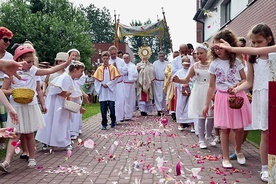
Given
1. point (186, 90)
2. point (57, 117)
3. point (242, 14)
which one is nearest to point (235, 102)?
point (57, 117)

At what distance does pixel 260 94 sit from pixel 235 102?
1.66ft

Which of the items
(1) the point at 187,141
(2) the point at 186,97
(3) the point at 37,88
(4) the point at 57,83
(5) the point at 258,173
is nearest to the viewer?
(5) the point at 258,173

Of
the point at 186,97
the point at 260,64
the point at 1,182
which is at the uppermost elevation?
the point at 260,64

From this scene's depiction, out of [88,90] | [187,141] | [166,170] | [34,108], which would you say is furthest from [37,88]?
[88,90]

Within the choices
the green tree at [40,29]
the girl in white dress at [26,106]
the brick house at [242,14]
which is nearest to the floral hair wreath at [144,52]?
the brick house at [242,14]

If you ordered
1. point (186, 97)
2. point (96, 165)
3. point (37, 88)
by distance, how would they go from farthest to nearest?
1. point (186, 97)
2. point (37, 88)
3. point (96, 165)

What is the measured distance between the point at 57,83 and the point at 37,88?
0.81 meters

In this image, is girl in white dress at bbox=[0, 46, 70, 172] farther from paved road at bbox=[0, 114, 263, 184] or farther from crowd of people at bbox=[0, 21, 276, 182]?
paved road at bbox=[0, 114, 263, 184]

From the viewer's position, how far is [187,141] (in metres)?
8.16

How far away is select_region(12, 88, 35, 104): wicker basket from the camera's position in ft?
18.6

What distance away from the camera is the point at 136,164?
18.9ft

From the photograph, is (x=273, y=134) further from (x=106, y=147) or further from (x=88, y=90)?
(x=88, y=90)

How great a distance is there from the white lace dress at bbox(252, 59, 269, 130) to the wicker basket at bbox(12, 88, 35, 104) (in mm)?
3210

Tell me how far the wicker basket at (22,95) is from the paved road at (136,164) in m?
1.03
